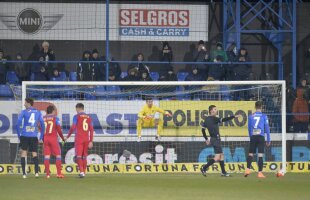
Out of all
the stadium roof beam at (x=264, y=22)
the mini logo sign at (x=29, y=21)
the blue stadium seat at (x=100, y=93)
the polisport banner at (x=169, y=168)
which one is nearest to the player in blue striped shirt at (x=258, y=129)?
the polisport banner at (x=169, y=168)

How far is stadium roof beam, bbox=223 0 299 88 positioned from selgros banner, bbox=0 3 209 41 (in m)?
0.92

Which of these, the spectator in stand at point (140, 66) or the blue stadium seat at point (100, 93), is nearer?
the blue stadium seat at point (100, 93)

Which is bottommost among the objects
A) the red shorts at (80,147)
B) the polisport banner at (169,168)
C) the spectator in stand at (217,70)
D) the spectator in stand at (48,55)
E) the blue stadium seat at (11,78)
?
the polisport banner at (169,168)

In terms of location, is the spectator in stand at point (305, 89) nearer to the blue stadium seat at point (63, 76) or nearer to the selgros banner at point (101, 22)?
the selgros banner at point (101, 22)

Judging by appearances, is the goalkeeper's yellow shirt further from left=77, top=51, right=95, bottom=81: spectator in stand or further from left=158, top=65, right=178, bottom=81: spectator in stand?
left=77, top=51, right=95, bottom=81: spectator in stand

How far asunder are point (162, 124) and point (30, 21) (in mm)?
6275

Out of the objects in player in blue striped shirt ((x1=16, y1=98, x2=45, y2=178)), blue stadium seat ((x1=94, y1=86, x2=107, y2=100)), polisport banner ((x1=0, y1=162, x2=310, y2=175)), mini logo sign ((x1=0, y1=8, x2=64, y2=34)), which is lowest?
polisport banner ((x1=0, y1=162, x2=310, y2=175))

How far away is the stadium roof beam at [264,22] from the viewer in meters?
27.8

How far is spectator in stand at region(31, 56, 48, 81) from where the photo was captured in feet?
86.2

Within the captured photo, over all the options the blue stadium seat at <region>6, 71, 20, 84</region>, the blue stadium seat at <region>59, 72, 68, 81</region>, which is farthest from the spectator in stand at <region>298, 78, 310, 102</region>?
the blue stadium seat at <region>6, 71, 20, 84</region>

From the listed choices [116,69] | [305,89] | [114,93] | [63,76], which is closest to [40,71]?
[63,76]

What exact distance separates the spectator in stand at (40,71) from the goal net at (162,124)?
97 cm

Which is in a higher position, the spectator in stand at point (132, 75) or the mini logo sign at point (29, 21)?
the mini logo sign at point (29, 21)

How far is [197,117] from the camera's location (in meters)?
25.0
